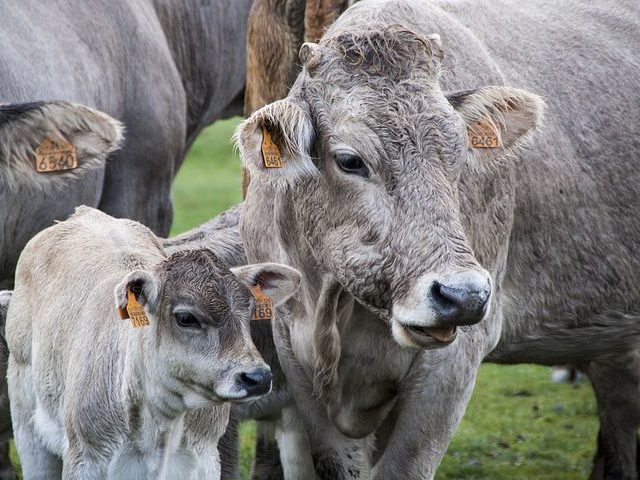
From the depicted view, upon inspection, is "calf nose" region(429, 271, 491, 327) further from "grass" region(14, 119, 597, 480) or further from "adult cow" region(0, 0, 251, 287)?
"grass" region(14, 119, 597, 480)

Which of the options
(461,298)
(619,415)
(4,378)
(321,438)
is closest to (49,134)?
(4,378)

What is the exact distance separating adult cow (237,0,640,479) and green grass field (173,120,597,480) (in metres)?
1.66

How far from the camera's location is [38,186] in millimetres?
7398

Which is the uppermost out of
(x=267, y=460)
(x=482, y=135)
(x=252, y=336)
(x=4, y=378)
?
(x=482, y=135)

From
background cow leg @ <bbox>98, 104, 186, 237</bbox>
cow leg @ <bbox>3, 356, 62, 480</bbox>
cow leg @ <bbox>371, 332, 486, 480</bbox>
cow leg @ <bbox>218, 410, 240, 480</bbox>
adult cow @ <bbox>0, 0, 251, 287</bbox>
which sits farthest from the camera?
background cow leg @ <bbox>98, 104, 186, 237</bbox>

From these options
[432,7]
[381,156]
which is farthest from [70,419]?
[432,7]

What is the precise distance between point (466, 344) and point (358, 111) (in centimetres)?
117

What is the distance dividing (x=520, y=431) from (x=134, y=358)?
4.64 meters

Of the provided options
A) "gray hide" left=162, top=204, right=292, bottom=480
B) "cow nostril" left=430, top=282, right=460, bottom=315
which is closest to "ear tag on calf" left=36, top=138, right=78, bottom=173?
"gray hide" left=162, top=204, right=292, bottom=480

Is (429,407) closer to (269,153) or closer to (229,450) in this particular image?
(269,153)

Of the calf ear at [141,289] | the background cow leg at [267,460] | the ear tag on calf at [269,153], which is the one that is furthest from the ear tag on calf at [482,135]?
the background cow leg at [267,460]

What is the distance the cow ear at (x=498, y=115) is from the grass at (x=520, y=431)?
334 centimetres

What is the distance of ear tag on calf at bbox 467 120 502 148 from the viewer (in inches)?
254

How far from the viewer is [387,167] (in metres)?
6.05
